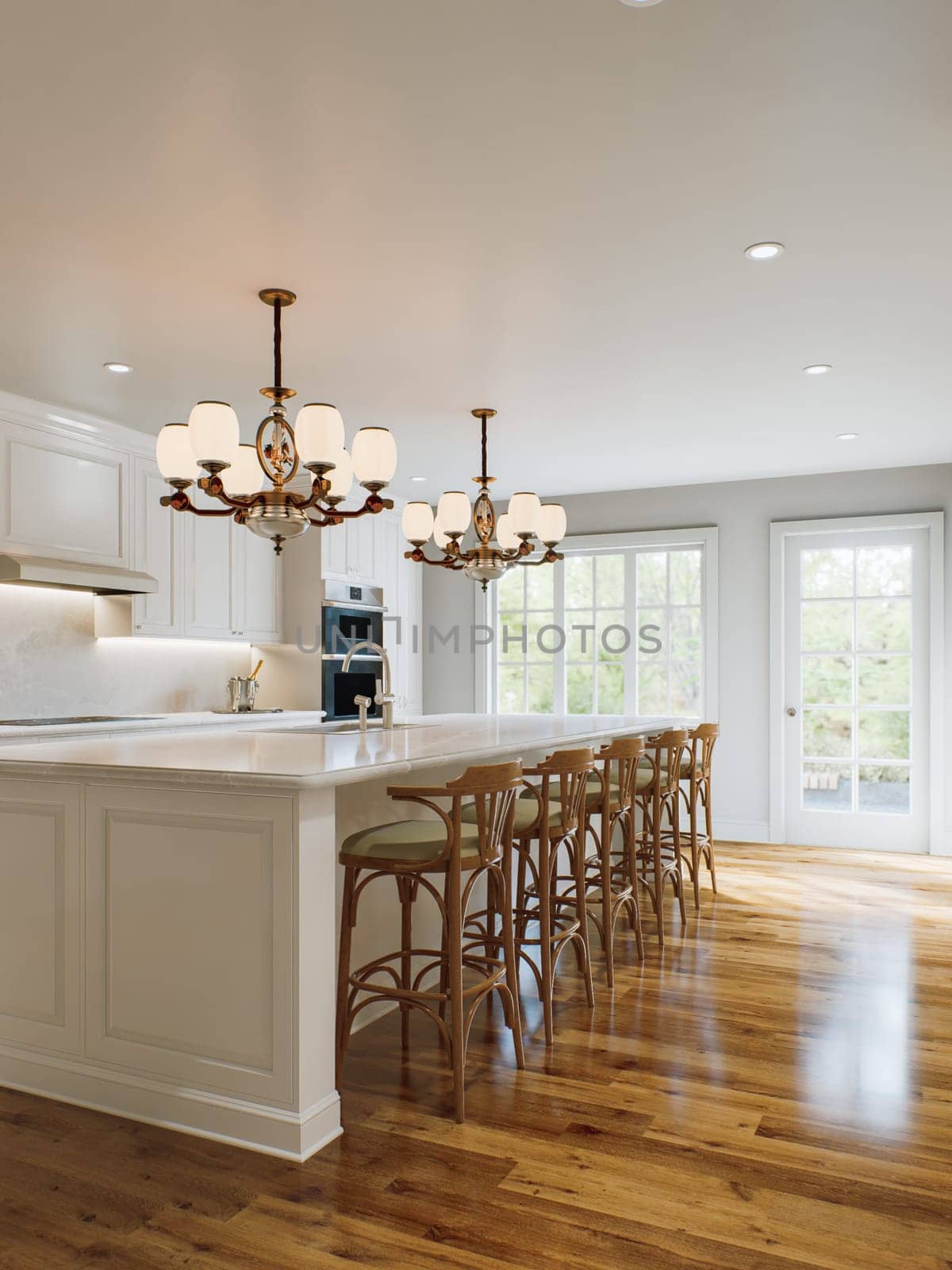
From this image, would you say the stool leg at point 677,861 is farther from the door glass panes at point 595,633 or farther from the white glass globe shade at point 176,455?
the white glass globe shade at point 176,455

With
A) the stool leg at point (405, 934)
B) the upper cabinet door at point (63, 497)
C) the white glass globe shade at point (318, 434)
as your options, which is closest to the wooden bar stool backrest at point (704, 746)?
the stool leg at point (405, 934)

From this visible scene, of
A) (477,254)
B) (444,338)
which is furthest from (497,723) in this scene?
(477,254)

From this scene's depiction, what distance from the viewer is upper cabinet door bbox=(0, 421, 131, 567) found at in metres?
4.50

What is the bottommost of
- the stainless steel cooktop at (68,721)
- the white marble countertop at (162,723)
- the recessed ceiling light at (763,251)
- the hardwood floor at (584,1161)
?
the hardwood floor at (584,1161)

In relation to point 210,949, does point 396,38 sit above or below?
above

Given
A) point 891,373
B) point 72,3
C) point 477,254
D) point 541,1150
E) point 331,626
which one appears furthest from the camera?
point 331,626

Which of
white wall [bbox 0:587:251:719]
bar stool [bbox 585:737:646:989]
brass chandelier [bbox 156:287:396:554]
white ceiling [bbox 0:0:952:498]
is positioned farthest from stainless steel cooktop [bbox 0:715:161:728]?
bar stool [bbox 585:737:646:989]

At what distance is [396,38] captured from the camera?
198 cm

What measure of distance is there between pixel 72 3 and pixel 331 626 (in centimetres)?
464

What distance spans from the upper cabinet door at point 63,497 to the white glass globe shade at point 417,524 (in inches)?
66.8

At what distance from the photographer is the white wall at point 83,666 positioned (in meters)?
4.88

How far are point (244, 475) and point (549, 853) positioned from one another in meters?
1.79

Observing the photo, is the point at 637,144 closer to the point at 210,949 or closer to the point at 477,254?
the point at 477,254

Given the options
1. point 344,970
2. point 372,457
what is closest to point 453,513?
point 372,457
